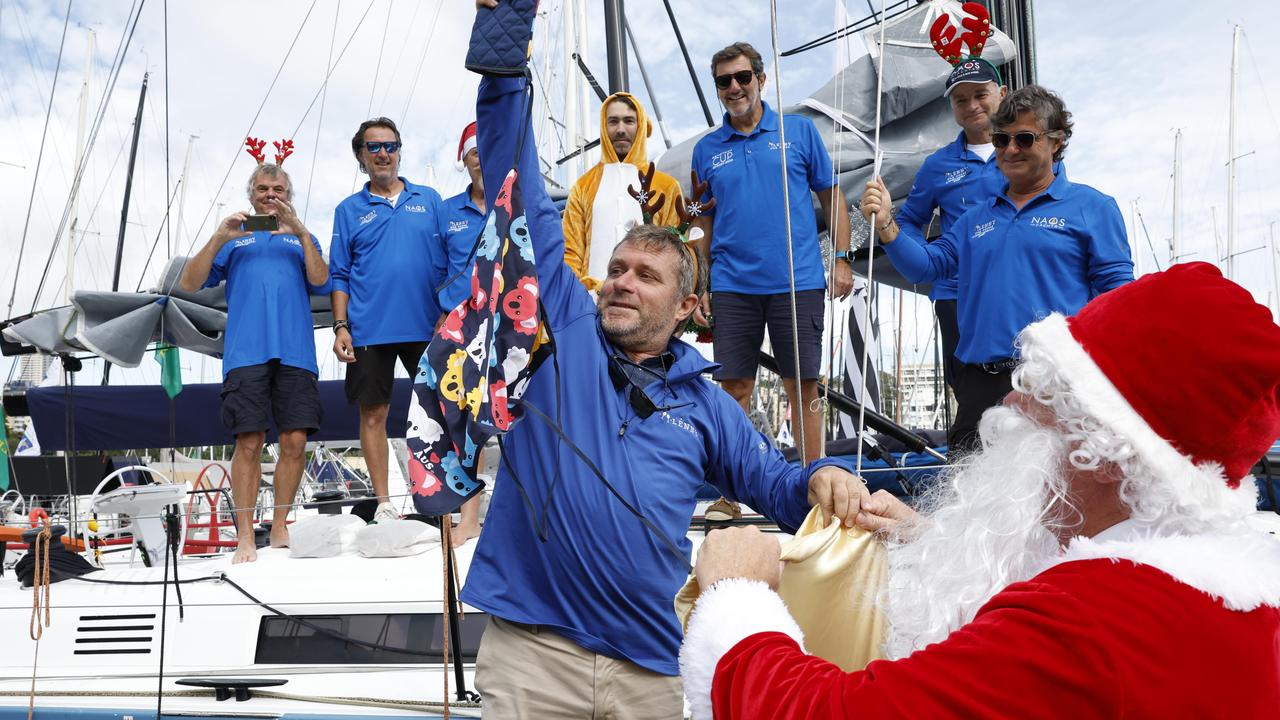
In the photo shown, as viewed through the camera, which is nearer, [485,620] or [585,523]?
[585,523]

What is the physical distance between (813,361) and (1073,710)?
2.89 m

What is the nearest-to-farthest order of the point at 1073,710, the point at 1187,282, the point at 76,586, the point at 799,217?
the point at 1073,710, the point at 1187,282, the point at 76,586, the point at 799,217

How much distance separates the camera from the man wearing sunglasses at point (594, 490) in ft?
6.44

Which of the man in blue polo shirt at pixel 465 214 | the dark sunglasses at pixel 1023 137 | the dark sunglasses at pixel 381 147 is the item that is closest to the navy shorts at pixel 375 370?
the man in blue polo shirt at pixel 465 214

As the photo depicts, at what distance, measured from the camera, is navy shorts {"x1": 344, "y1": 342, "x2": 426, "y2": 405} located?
4203 mm

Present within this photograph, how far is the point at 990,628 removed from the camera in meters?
0.94

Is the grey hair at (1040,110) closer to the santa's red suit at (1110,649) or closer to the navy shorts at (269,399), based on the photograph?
the santa's red suit at (1110,649)

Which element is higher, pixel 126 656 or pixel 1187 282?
pixel 1187 282

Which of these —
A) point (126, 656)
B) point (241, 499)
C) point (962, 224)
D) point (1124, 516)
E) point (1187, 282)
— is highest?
point (962, 224)

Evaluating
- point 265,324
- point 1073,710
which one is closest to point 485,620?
point 265,324

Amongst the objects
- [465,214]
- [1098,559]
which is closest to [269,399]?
[465,214]

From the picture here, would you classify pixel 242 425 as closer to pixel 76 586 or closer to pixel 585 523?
pixel 76 586

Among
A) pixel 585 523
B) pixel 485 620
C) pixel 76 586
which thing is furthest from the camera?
pixel 76 586

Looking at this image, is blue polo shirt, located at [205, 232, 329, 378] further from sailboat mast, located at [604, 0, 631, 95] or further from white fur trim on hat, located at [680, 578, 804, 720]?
white fur trim on hat, located at [680, 578, 804, 720]
